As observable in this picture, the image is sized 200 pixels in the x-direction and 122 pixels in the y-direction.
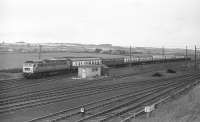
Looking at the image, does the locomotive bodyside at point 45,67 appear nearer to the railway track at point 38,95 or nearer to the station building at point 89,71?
the station building at point 89,71

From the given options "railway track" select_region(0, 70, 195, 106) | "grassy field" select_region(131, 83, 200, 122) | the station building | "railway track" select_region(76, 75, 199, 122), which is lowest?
"railway track" select_region(76, 75, 199, 122)

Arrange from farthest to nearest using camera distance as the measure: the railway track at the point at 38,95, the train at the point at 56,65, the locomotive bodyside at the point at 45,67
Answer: the train at the point at 56,65 → the locomotive bodyside at the point at 45,67 → the railway track at the point at 38,95

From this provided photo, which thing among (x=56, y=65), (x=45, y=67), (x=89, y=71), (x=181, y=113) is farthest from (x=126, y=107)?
(x=56, y=65)

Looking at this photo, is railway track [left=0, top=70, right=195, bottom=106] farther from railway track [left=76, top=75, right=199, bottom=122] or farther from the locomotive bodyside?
the locomotive bodyside

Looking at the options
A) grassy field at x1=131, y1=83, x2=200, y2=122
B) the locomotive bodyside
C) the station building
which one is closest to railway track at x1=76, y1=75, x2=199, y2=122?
grassy field at x1=131, y1=83, x2=200, y2=122

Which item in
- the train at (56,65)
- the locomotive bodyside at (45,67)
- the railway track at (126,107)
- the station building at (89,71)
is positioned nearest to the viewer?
the railway track at (126,107)

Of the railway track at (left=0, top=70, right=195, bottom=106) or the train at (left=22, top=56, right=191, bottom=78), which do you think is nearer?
the railway track at (left=0, top=70, right=195, bottom=106)

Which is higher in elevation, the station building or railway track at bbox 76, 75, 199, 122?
the station building

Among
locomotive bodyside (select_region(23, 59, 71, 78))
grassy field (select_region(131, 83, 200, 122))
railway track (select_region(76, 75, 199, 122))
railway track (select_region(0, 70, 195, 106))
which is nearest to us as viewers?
grassy field (select_region(131, 83, 200, 122))

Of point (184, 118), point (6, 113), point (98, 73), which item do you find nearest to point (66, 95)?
point (6, 113)

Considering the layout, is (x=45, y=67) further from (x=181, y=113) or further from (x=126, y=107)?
(x=181, y=113)

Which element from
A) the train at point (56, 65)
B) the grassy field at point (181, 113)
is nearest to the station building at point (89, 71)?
the train at point (56, 65)

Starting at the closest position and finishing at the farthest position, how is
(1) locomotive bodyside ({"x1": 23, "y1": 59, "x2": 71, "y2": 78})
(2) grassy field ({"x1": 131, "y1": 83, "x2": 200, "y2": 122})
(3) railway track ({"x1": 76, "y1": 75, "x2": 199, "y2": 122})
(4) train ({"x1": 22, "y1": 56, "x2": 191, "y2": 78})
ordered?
(2) grassy field ({"x1": 131, "y1": 83, "x2": 200, "y2": 122})
(3) railway track ({"x1": 76, "y1": 75, "x2": 199, "y2": 122})
(1) locomotive bodyside ({"x1": 23, "y1": 59, "x2": 71, "y2": 78})
(4) train ({"x1": 22, "y1": 56, "x2": 191, "y2": 78})

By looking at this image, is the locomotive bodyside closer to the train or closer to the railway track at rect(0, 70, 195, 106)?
the train
